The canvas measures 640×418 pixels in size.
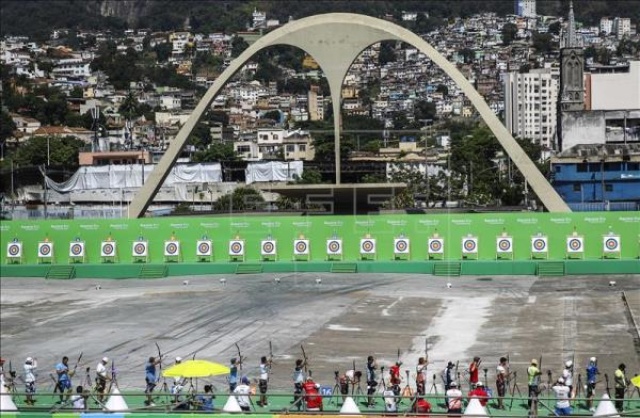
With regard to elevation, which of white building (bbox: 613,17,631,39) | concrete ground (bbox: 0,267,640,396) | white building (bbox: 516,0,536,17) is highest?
white building (bbox: 516,0,536,17)

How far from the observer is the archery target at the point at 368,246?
5506 cm

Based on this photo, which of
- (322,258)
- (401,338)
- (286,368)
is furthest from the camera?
(322,258)

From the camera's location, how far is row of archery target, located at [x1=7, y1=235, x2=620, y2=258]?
175 ft

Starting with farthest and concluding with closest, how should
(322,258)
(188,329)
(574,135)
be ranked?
(574,135) → (322,258) → (188,329)

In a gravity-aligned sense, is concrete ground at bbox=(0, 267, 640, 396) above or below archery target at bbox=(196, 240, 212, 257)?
below

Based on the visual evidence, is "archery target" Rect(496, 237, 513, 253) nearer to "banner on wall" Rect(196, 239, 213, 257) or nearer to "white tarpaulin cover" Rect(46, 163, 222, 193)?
"banner on wall" Rect(196, 239, 213, 257)

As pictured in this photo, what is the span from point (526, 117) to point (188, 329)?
135027 mm

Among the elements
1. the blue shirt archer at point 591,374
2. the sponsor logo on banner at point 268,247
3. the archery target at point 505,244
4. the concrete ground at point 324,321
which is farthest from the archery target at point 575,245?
the blue shirt archer at point 591,374

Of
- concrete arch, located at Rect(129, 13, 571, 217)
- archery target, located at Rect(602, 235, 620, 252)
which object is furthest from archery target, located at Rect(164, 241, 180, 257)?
archery target, located at Rect(602, 235, 620, 252)

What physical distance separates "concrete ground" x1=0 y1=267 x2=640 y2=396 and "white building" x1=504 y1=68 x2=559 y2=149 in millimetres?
113938

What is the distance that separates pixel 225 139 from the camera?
15362cm

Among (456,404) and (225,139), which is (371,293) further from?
(225,139)

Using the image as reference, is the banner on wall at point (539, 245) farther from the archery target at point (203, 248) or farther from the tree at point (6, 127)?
the tree at point (6, 127)

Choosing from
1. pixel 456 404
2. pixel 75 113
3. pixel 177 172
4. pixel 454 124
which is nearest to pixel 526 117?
pixel 454 124
